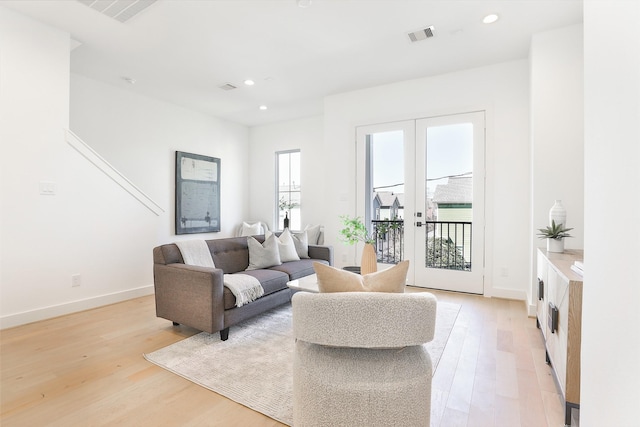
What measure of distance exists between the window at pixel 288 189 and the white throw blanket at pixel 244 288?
3212mm

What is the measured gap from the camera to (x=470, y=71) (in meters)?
4.02

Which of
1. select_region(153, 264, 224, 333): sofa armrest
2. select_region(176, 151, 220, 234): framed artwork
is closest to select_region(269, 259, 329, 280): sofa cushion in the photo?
select_region(153, 264, 224, 333): sofa armrest

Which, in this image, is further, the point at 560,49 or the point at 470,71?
the point at 470,71

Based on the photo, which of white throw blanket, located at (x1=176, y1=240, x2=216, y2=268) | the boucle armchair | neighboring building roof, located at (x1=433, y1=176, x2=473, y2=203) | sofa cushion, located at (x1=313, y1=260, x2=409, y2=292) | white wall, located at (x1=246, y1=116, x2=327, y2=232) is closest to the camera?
the boucle armchair

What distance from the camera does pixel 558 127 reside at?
3.17 meters

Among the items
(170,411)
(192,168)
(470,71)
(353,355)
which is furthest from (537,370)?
(192,168)

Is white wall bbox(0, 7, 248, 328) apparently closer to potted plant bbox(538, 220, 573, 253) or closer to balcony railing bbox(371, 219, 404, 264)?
balcony railing bbox(371, 219, 404, 264)

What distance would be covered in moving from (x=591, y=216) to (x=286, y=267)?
120 inches

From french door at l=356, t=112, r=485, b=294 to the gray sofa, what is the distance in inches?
69.0

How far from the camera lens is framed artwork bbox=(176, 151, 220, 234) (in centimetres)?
536

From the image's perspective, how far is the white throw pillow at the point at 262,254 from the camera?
3.61 m

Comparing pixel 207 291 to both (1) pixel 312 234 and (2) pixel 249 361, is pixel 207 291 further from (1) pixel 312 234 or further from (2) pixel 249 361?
(1) pixel 312 234

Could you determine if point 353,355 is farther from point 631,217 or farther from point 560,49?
point 560,49

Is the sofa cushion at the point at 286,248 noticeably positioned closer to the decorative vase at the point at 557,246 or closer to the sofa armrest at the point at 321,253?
the sofa armrest at the point at 321,253
